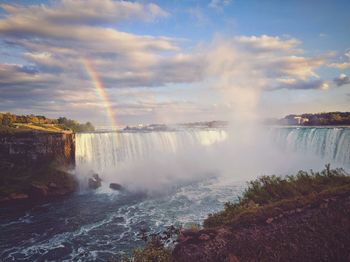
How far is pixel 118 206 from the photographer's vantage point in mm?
24734

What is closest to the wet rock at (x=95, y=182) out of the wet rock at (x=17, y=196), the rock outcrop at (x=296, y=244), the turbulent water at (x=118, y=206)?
the turbulent water at (x=118, y=206)

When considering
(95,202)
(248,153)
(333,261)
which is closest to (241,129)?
(248,153)

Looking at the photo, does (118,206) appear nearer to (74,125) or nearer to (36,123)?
(36,123)

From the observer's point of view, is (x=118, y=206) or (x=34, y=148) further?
(x=34, y=148)

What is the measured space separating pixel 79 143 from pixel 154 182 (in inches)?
458

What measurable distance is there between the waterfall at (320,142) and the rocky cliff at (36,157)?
31087mm

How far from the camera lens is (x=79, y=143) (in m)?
38.3

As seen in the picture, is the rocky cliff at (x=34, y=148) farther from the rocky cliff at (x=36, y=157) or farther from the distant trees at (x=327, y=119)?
the distant trees at (x=327, y=119)

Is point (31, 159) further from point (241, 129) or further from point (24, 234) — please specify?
point (241, 129)

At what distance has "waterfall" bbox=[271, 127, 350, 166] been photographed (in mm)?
33562

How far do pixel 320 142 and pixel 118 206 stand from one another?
2759 centimetres

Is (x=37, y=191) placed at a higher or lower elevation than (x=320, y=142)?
lower

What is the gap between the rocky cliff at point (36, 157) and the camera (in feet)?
112

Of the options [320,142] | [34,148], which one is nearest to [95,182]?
[34,148]
